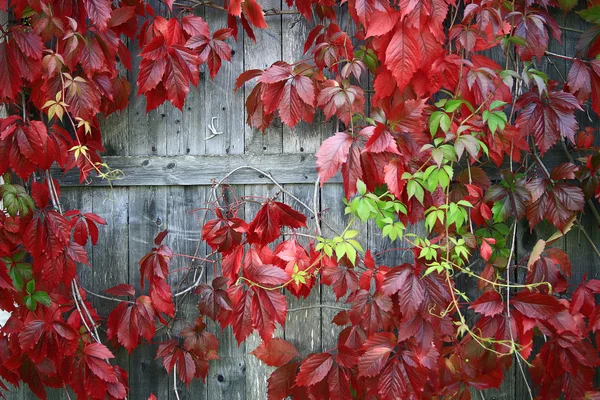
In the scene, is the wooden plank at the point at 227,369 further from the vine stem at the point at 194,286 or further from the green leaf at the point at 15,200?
the green leaf at the point at 15,200

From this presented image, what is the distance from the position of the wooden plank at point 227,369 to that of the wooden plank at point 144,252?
168 mm

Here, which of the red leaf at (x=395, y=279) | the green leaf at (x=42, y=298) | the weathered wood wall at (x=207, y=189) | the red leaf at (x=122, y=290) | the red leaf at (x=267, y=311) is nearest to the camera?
the red leaf at (x=395, y=279)

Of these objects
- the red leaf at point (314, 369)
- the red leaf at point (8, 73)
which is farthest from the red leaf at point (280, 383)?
the red leaf at point (8, 73)

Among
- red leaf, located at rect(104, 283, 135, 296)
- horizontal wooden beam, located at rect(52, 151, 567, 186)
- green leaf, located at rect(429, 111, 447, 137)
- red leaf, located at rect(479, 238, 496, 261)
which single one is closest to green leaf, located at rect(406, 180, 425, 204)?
green leaf, located at rect(429, 111, 447, 137)

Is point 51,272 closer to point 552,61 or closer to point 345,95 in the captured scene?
point 345,95

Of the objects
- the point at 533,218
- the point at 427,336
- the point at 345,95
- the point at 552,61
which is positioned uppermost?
the point at 552,61

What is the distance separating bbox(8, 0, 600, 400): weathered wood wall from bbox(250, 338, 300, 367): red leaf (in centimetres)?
17

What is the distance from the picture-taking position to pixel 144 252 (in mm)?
2262

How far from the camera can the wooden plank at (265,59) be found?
2227 mm

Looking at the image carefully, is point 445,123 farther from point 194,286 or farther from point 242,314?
point 194,286

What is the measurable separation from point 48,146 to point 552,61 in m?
1.79

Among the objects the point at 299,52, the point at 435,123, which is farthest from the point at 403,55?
the point at 299,52

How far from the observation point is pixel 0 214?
1.96 metres

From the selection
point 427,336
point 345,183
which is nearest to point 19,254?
point 345,183
